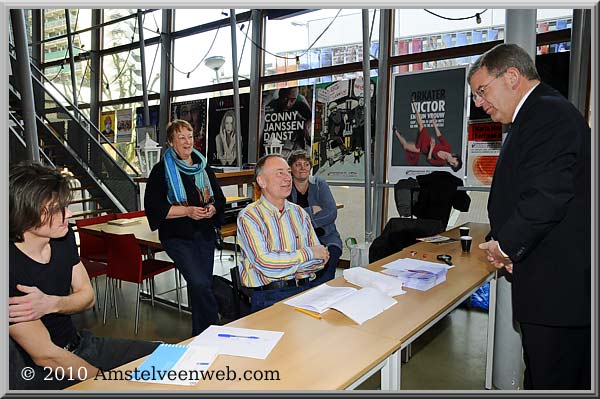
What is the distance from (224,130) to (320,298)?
5.54 metres

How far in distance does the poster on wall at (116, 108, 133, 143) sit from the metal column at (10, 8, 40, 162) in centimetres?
565

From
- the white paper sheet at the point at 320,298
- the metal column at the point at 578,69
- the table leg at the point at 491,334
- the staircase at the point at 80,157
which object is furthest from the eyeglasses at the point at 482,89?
the staircase at the point at 80,157

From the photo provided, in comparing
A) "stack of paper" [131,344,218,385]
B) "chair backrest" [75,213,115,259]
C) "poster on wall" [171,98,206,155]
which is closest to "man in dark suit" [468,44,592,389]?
"stack of paper" [131,344,218,385]

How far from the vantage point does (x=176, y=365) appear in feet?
4.33

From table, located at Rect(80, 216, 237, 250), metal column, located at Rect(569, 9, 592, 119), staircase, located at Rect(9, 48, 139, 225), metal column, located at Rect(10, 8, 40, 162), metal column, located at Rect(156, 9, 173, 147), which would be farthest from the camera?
metal column, located at Rect(156, 9, 173, 147)

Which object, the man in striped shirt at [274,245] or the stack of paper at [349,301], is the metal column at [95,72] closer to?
the man in striped shirt at [274,245]

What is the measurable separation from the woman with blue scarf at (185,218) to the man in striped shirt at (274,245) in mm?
775

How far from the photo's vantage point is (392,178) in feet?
17.9

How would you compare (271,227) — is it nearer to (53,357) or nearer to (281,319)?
(281,319)

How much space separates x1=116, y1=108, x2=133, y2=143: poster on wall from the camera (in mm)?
8305

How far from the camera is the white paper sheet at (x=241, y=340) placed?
1.43 m

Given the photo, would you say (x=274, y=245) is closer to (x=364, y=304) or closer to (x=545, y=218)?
(x=364, y=304)

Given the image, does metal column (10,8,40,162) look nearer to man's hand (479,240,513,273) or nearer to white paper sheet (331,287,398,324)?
white paper sheet (331,287,398,324)

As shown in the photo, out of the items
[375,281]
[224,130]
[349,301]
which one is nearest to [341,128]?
[224,130]
